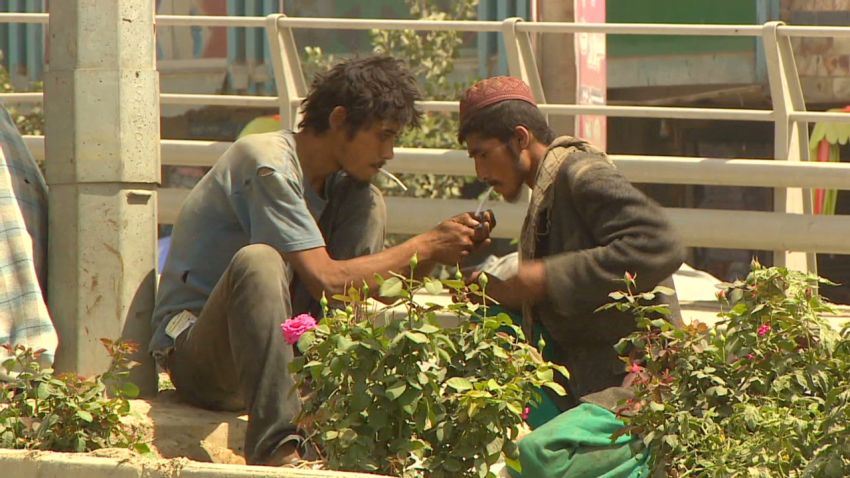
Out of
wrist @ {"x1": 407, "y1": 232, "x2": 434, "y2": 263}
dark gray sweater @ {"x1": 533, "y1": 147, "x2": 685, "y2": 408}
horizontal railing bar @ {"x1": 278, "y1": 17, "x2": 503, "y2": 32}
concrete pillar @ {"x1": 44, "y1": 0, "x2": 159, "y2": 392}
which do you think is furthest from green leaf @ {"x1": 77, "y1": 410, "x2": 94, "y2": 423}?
horizontal railing bar @ {"x1": 278, "y1": 17, "x2": 503, "y2": 32}

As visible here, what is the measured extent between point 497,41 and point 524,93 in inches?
365

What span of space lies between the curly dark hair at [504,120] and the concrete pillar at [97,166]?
956 mm

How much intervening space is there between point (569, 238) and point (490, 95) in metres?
0.49

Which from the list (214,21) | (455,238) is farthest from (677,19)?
(455,238)

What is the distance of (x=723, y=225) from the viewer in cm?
698

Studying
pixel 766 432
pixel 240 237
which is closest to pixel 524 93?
pixel 240 237

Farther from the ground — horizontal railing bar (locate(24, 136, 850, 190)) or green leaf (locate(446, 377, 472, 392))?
horizontal railing bar (locate(24, 136, 850, 190))

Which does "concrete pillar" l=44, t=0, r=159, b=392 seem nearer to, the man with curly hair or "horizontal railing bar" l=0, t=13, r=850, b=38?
the man with curly hair

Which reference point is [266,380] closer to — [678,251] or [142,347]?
[142,347]

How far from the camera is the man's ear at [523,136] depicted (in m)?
4.73

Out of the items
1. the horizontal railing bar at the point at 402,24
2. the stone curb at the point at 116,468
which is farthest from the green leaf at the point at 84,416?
the horizontal railing bar at the point at 402,24

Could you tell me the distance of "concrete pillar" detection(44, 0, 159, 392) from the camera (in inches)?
187

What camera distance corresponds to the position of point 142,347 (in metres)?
4.91

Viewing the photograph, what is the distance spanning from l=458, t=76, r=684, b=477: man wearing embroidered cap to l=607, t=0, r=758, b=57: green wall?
→ 360 inches
